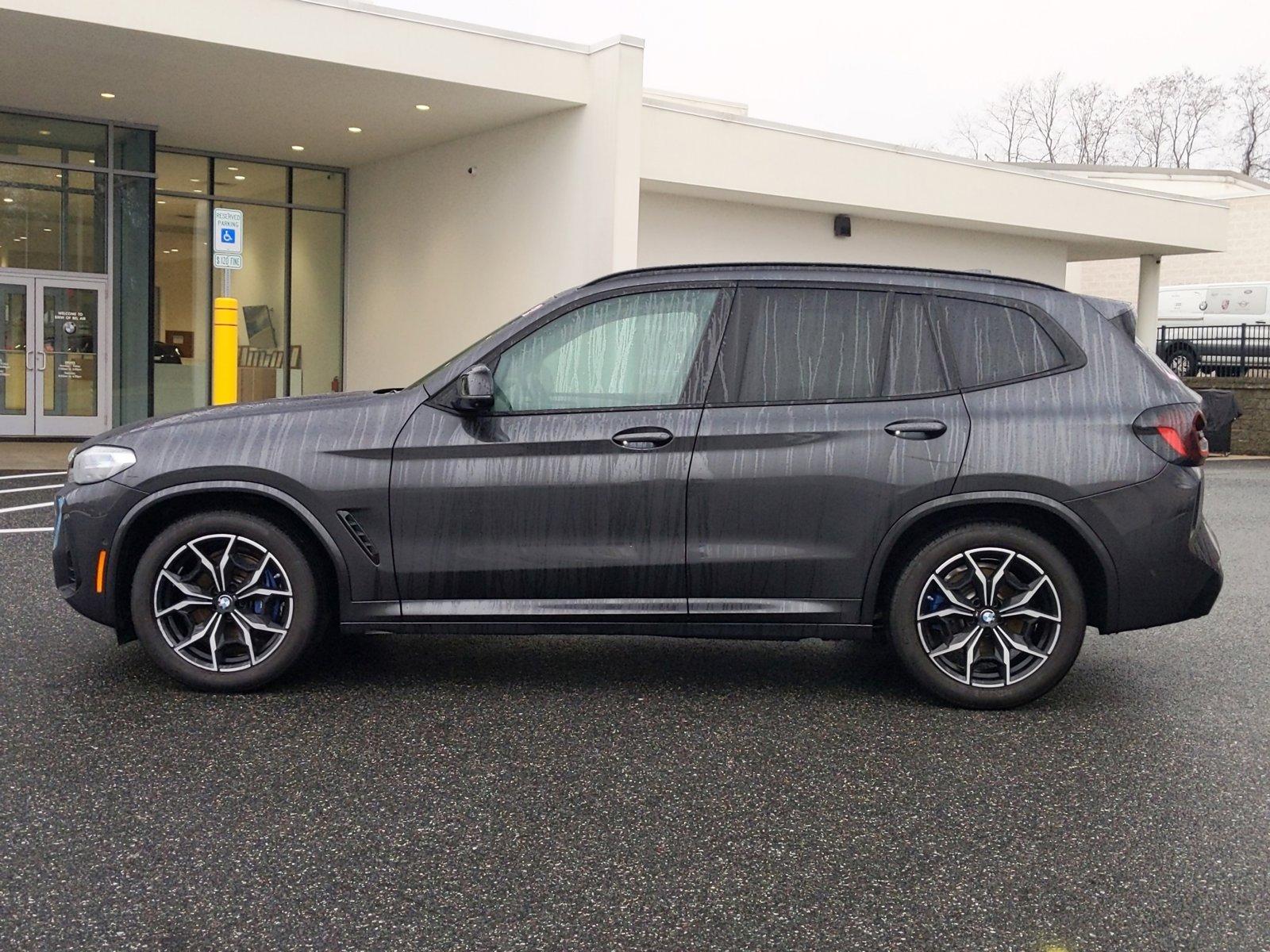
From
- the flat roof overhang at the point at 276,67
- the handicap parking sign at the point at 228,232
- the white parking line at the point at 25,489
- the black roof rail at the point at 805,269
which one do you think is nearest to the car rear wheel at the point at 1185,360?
the flat roof overhang at the point at 276,67

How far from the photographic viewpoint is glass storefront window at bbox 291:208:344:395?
23312mm

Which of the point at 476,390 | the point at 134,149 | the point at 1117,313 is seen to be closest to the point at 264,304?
the point at 134,149

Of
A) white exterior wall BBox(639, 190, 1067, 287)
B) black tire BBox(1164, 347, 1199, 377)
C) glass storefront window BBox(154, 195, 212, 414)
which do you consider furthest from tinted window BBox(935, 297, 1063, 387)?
black tire BBox(1164, 347, 1199, 377)

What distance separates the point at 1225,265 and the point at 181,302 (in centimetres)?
3337

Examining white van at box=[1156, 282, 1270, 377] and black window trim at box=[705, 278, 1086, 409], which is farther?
white van at box=[1156, 282, 1270, 377]

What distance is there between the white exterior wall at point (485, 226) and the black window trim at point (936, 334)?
A: 11015 millimetres

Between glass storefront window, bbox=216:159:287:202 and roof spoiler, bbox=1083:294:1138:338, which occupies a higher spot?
glass storefront window, bbox=216:159:287:202

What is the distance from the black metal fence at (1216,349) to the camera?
29312mm

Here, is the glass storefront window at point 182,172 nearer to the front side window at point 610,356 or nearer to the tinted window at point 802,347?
the front side window at point 610,356

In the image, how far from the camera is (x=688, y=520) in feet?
16.9

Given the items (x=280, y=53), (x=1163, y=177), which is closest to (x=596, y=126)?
(x=280, y=53)

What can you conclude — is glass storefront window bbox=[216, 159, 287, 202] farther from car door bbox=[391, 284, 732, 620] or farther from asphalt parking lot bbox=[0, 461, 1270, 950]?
car door bbox=[391, 284, 732, 620]

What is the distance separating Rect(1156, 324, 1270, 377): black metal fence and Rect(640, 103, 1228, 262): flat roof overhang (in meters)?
3.78

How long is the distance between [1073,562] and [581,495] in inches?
79.2
